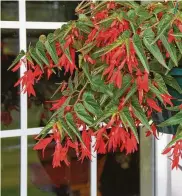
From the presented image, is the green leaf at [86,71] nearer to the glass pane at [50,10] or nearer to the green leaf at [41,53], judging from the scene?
the green leaf at [41,53]

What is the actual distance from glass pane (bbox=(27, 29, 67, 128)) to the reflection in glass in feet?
0.90

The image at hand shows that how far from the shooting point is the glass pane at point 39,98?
1.65 meters

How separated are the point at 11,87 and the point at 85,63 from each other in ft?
2.18

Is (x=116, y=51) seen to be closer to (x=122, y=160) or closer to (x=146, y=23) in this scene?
(x=146, y=23)

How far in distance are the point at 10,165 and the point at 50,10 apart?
0.57 metres

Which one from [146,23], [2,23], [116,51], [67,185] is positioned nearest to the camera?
[116,51]

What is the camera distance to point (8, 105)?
1.61 m

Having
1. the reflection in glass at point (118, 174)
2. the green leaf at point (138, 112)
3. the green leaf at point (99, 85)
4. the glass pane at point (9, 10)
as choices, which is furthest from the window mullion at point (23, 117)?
the green leaf at point (138, 112)

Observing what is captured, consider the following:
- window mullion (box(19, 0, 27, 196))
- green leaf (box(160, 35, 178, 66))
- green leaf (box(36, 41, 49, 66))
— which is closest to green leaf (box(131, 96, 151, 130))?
green leaf (box(160, 35, 178, 66))

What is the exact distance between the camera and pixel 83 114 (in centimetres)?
89

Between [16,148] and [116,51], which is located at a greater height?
[116,51]

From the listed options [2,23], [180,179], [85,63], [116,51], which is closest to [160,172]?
[180,179]

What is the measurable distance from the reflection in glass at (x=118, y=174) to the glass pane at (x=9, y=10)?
60cm

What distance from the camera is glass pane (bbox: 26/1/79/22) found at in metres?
1.66
